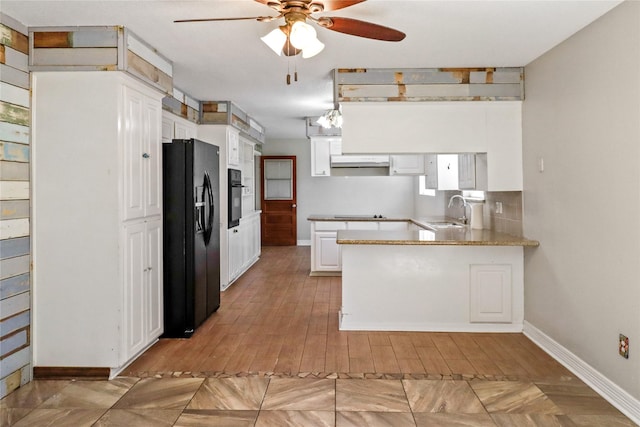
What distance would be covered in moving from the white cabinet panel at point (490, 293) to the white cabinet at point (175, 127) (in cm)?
319

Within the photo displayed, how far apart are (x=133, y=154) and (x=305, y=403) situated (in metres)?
2.05

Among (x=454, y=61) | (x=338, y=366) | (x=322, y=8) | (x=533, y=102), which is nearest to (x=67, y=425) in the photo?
(x=338, y=366)

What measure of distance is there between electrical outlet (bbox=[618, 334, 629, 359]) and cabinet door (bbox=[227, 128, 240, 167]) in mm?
4391

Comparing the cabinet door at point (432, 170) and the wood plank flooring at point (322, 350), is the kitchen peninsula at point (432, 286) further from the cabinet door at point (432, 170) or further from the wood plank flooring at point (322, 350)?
the cabinet door at point (432, 170)

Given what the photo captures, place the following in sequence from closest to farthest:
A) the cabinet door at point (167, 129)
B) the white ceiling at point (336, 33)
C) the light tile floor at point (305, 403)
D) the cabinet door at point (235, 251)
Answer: the light tile floor at point (305, 403) → the white ceiling at point (336, 33) → the cabinet door at point (167, 129) → the cabinet door at point (235, 251)

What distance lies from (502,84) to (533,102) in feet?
1.09

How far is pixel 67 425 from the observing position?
2.42 meters

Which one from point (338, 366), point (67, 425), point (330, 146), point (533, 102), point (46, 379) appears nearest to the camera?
point (67, 425)

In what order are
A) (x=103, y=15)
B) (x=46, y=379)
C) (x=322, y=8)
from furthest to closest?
1. (x=46, y=379)
2. (x=103, y=15)
3. (x=322, y=8)

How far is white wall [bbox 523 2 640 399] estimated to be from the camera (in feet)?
8.15

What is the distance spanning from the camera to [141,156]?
327 cm

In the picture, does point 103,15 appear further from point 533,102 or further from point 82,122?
point 533,102

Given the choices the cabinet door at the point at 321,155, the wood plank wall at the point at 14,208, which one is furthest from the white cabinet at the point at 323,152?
the wood plank wall at the point at 14,208

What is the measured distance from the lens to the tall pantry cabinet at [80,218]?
294 centimetres
